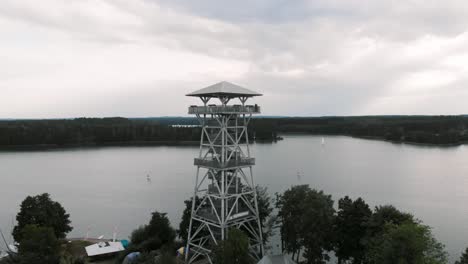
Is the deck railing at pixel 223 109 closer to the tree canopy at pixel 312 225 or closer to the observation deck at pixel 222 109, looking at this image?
the observation deck at pixel 222 109

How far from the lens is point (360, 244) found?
68.6 ft

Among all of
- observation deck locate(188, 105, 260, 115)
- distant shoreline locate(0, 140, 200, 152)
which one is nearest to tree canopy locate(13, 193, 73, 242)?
observation deck locate(188, 105, 260, 115)

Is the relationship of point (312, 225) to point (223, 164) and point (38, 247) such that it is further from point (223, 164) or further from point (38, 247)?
point (38, 247)

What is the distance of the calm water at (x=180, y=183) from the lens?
36.8m

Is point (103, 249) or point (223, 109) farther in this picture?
point (103, 249)

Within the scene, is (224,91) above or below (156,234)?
above

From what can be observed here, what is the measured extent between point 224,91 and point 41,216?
19942mm

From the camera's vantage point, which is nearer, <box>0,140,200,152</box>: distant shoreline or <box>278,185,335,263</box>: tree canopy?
<box>278,185,335,263</box>: tree canopy

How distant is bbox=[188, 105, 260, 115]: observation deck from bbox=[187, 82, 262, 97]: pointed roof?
0.87 metres

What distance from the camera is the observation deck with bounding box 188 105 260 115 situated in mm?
21609

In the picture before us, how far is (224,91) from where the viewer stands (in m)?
20.7

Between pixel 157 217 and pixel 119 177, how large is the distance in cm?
3933

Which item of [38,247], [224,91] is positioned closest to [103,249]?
[38,247]

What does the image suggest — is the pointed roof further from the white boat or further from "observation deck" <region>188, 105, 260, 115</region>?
the white boat
